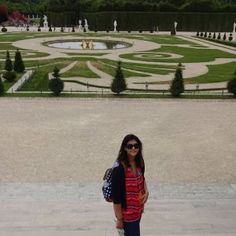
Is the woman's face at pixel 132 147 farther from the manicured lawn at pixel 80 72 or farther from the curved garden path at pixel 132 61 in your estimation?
the manicured lawn at pixel 80 72

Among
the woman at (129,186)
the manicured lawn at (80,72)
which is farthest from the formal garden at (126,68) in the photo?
the woman at (129,186)

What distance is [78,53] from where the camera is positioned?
40719 millimetres

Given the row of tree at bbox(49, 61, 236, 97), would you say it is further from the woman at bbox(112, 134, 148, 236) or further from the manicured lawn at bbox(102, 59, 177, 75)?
the woman at bbox(112, 134, 148, 236)

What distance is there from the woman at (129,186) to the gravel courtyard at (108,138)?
233 inches

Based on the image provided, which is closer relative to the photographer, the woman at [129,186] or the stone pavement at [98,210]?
the woman at [129,186]

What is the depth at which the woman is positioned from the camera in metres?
5.62

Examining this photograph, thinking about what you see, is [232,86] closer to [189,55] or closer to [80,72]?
[80,72]

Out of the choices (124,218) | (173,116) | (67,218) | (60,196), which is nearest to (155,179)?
(60,196)

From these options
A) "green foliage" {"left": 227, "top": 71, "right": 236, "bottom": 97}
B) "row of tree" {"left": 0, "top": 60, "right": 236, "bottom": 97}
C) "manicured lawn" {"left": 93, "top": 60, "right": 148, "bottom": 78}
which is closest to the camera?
"row of tree" {"left": 0, "top": 60, "right": 236, "bottom": 97}

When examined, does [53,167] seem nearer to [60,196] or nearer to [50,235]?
[60,196]

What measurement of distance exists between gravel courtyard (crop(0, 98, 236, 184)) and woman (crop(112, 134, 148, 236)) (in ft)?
19.4

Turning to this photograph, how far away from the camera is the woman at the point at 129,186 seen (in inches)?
221

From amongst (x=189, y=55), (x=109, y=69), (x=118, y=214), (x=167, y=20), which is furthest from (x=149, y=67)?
(x=167, y=20)

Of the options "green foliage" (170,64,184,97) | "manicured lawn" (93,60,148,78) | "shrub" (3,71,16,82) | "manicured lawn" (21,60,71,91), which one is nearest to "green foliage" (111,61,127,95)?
"green foliage" (170,64,184,97)
